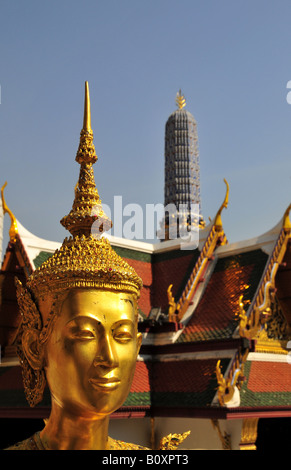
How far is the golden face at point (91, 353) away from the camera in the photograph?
326 cm

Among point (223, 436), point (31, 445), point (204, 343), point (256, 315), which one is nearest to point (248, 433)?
point (223, 436)

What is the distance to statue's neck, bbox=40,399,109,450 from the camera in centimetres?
344

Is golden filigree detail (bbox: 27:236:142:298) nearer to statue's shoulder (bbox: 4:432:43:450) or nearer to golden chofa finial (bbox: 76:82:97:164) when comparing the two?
golden chofa finial (bbox: 76:82:97:164)

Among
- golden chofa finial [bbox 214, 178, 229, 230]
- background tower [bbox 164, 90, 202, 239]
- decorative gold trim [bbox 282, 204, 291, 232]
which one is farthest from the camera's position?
background tower [bbox 164, 90, 202, 239]

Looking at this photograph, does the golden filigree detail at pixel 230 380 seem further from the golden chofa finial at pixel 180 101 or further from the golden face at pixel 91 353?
the golden chofa finial at pixel 180 101

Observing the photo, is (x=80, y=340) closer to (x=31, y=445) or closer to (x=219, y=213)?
(x=31, y=445)

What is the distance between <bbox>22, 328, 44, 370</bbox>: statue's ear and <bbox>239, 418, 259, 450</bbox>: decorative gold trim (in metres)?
7.98

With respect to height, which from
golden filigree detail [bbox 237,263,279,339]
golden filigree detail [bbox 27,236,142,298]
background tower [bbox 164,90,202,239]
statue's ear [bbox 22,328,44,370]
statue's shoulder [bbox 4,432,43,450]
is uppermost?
background tower [bbox 164,90,202,239]

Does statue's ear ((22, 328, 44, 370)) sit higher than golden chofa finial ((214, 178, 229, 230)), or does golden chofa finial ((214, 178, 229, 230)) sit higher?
golden chofa finial ((214, 178, 229, 230))

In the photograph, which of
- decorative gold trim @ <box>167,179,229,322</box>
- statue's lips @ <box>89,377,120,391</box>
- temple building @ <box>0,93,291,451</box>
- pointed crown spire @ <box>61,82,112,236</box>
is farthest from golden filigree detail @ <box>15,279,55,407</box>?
decorative gold trim @ <box>167,179,229,322</box>

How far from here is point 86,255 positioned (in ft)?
12.2

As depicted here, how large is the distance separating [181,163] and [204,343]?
2888 cm

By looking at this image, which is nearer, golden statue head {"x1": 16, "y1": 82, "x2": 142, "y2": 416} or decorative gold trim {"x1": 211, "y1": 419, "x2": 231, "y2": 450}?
golden statue head {"x1": 16, "y1": 82, "x2": 142, "y2": 416}
